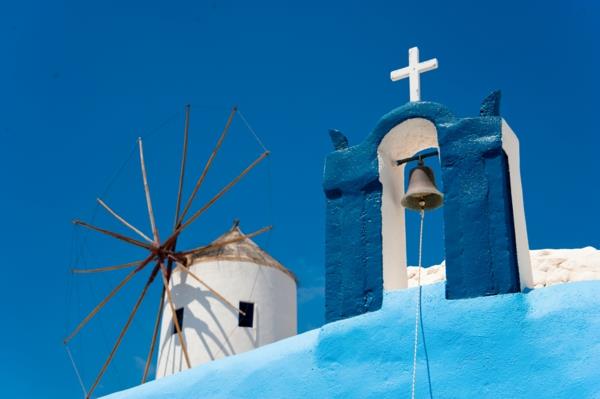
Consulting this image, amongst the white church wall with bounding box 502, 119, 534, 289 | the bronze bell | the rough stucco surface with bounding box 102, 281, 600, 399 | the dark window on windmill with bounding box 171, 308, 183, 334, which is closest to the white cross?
the bronze bell

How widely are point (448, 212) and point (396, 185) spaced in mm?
689

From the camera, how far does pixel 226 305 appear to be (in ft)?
35.7

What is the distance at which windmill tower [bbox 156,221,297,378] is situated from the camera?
1080 cm

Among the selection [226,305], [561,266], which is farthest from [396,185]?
[226,305]

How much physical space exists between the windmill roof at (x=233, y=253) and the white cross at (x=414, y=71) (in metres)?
6.69

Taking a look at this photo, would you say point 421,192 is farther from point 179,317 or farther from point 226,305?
point 179,317

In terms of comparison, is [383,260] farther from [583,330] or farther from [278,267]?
[278,267]

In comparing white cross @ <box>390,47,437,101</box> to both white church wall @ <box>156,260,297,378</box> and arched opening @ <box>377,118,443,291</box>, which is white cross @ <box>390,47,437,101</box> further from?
white church wall @ <box>156,260,297,378</box>

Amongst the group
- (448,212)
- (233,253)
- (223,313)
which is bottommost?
(448,212)

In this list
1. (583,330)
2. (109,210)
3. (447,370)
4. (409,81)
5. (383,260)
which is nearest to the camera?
(583,330)

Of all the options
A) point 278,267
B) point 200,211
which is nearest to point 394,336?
point 278,267

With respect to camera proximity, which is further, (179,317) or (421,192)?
(179,317)

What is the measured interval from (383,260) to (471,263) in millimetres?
558

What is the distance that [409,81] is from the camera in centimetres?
488
